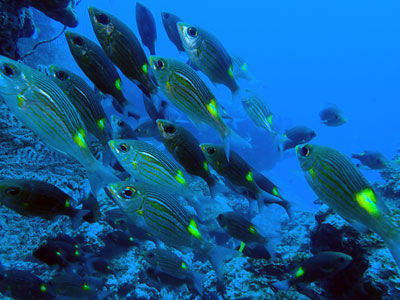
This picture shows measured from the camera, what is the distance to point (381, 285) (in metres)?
2.90

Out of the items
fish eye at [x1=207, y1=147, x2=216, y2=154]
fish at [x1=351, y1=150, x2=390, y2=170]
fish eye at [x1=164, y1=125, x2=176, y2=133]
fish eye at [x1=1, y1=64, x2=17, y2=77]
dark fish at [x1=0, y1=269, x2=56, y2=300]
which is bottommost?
dark fish at [x1=0, y1=269, x2=56, y2=300]

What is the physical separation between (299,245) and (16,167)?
22.3 ft

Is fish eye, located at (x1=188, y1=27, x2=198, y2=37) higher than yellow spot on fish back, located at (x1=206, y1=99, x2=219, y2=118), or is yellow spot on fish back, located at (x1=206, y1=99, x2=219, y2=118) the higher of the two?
fish eye, located at (x1=188, y1=27, x2=198, y2=37)

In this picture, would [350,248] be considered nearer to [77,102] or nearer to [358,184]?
[358,184]

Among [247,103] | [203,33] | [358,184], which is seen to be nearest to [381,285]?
[358,184]

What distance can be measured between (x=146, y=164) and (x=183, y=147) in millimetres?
414

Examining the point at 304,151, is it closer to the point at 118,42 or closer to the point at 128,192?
the point at 128,192

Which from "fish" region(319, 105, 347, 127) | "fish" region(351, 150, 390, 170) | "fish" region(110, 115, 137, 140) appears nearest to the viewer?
"fish" region(110, 115, 137, 140)

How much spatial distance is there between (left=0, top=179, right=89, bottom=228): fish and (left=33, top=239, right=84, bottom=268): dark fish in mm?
1082

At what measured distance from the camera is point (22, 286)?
2.76 m

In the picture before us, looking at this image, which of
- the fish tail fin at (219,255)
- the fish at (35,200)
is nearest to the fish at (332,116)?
the fish tail fin at (219,255)

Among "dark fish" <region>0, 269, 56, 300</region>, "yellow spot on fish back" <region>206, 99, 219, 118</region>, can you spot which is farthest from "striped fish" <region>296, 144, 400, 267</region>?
"dark fish" <region>0, 269, 56, 300</region>

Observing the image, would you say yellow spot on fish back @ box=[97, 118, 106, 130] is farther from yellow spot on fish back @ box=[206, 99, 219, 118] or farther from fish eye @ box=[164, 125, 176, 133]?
yellow spot on fish back @ box=[206, 99, 219, 118]

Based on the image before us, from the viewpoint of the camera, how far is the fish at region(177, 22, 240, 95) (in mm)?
2363
